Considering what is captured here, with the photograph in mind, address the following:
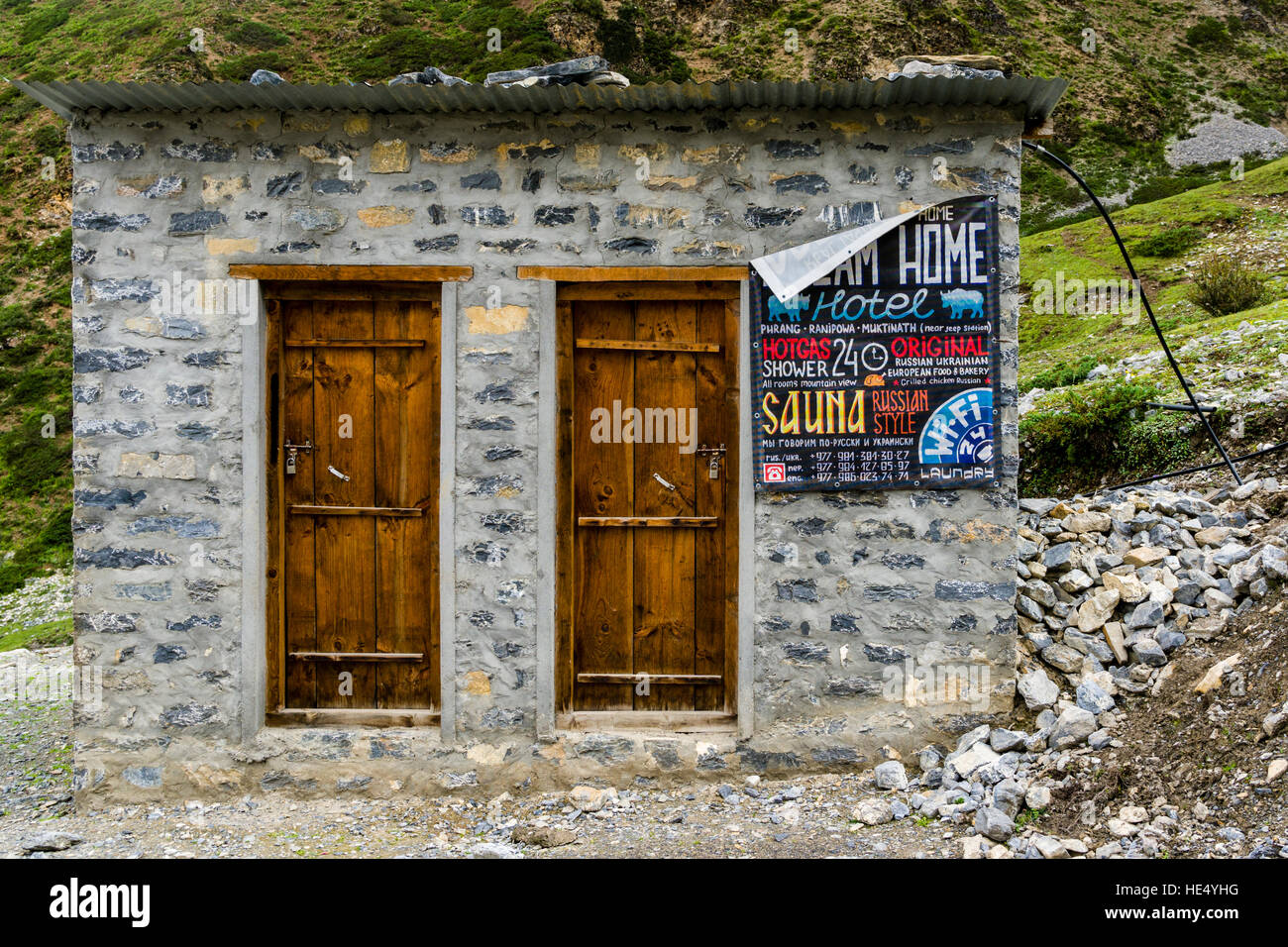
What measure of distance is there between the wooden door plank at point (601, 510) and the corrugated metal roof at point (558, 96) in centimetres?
105

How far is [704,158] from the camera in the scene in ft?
15.5

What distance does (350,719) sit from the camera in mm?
4836

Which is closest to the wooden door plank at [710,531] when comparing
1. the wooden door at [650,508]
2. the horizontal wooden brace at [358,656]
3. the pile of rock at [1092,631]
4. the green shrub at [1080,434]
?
the wooden door at [650,508]

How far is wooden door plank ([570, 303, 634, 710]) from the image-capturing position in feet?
15.9

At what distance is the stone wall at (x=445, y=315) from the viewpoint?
471 centimetres

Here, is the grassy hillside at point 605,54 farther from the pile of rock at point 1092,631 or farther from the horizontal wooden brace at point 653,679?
the horizontal wooden brace at point 653,679

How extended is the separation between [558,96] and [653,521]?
2.22 meters

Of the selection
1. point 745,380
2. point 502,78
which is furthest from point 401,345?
point 745,380

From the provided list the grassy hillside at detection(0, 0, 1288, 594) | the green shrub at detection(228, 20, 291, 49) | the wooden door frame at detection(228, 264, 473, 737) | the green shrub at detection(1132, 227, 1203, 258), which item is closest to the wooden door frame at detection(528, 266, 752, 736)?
the wooden door frame at detection(228, 264, 473, 737)

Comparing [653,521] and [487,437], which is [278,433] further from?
[653,521]

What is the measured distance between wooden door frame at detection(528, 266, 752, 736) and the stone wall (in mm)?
94

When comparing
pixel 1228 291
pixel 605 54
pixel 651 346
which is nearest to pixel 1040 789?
pixel 651 346

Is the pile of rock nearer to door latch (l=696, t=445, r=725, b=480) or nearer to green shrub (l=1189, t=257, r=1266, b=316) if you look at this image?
door latch (l=696, t=445, r=725, b=480)
